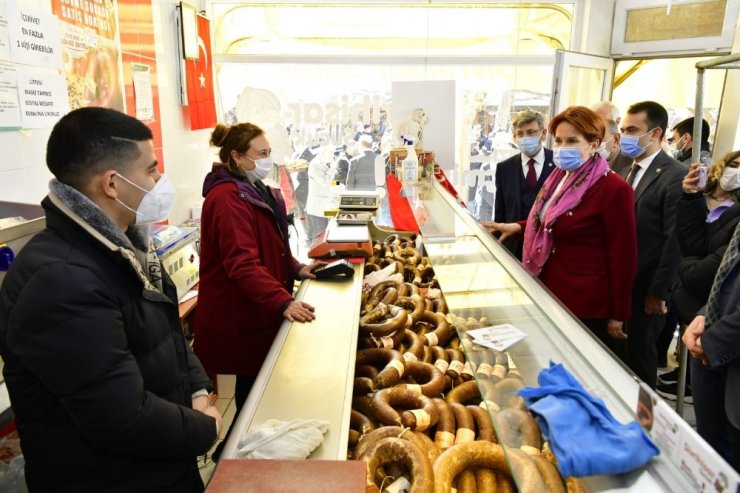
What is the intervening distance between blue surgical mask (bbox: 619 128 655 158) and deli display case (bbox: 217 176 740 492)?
145 cm

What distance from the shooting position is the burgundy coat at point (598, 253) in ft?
8.59

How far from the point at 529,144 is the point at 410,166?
1.05 m

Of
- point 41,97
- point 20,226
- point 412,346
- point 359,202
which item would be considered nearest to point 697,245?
point 412,346

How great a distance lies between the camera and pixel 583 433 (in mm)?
1116

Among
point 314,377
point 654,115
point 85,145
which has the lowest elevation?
point 314,377

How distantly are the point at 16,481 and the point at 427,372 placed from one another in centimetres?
181

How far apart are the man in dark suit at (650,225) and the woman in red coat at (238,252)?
7.45ft

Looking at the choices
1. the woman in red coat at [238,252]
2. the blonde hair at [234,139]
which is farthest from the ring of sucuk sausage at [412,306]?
the blonde hair at [234,139]

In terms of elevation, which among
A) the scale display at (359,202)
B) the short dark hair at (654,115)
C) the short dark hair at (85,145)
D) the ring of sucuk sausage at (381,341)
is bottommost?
the ring of sucuk sausage at (381,341)

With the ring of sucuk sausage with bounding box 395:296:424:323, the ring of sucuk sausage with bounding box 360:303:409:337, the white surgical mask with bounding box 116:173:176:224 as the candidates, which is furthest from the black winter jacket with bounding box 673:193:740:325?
the white surgical mask with bounding box 116:173:176:224

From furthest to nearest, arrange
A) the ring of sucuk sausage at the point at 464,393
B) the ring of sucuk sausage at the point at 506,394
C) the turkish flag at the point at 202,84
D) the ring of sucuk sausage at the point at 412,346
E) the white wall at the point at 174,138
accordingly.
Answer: the turkish flag at the point at 202,84
the white wall at the point at 174,138
the ring of sucuk sausage at the point at 412,346
the ring of sucuk sausage at the point at 464,393
the ring of sucuk sausage at the point at 506,394

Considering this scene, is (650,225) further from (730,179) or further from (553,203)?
(553,203)

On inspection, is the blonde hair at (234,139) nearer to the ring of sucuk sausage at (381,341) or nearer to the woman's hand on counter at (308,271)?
the woman's hand on counter at (308,271)

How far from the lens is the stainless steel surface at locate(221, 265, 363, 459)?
1.48m
